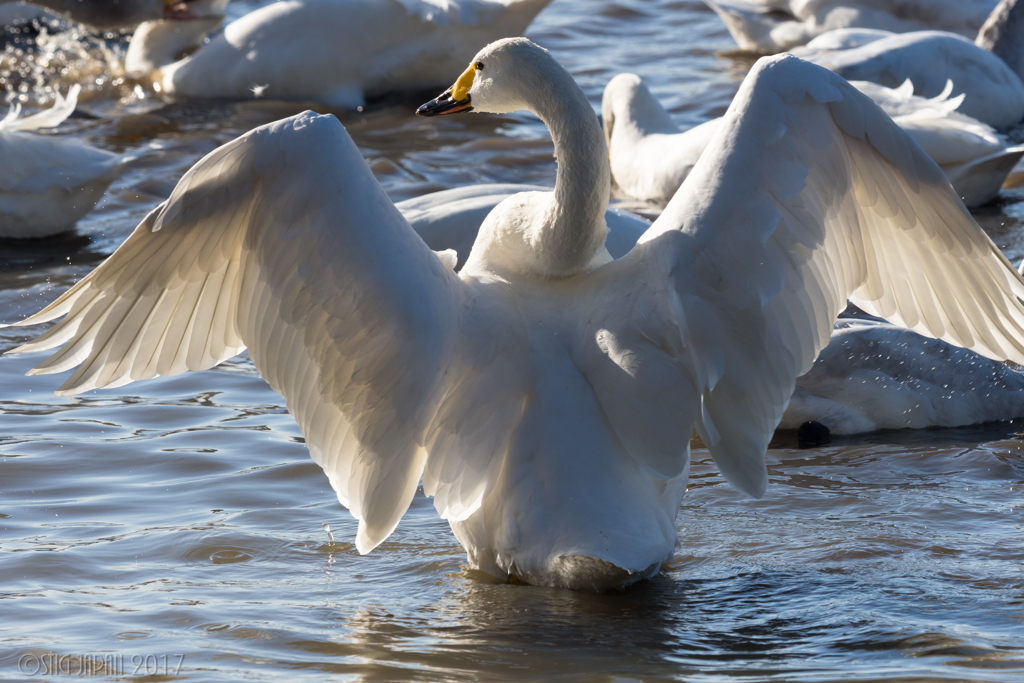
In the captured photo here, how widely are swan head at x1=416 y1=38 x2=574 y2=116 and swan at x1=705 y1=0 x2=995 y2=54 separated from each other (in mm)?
7232

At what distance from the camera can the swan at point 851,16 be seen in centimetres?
1051

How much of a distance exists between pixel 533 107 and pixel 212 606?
164cm

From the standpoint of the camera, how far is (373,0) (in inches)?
369

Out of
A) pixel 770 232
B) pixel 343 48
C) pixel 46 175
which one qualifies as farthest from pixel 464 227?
pixel 343 48

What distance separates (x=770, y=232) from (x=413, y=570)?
141cm

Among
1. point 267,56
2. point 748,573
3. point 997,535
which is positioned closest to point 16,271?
point 267,56

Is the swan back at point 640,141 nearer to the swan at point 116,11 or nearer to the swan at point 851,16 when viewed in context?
the swan at point 851,16

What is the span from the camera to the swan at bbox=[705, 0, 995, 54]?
1051 cm

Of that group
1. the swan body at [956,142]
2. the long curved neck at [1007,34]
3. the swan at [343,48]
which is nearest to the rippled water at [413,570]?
the swan body at [956,142]

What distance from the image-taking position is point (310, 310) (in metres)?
Result: 3.51

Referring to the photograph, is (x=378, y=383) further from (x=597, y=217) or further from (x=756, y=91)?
(x=756, y=91)

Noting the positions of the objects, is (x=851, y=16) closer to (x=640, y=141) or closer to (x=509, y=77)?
(x=640, y=141)

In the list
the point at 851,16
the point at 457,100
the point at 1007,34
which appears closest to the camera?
the point at 457,100

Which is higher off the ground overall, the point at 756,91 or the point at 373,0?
the point at 756,91
